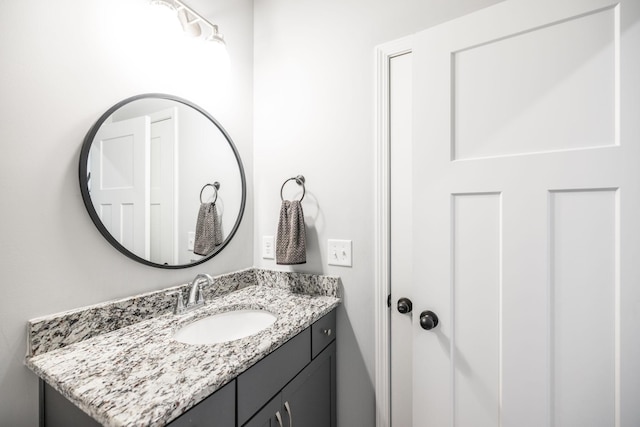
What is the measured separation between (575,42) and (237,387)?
1418 millimetres

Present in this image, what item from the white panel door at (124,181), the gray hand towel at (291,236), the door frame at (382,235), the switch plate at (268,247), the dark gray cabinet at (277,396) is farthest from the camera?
the switch plate at (268,247)

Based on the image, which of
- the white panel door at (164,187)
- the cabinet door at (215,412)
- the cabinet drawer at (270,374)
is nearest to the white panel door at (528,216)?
the cabinet drawer at (270,374)

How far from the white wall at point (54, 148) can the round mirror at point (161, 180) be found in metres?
0.04

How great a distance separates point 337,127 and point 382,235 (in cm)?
57

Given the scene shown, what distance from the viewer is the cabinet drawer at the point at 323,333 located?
43.9 inches

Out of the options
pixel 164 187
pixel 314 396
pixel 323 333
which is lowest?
pixel 314 396

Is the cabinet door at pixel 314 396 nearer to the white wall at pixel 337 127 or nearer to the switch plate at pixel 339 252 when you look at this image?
the white wall at pixel 337 127

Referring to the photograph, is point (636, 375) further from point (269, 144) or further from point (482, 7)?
point (269, 144)

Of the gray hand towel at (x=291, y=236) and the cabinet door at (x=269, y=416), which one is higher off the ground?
the gray hand towel at (x=291, y=236)

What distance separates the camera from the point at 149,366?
0.72 m

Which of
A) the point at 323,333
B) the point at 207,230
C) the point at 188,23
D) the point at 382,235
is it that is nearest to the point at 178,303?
the point at 207,230

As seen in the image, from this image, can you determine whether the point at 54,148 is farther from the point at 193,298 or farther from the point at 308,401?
the point at 308,401

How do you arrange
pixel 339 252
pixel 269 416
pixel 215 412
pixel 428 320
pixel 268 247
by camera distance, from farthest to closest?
pixel 268 247, pixel 339 252, pixel 428 320, pixel 269 416, pixel 215 412

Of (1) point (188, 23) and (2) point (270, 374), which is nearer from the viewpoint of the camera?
(2) point (270, 374)
